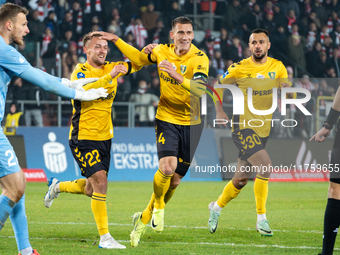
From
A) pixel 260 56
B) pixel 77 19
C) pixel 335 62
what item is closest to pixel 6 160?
pixel 260 56

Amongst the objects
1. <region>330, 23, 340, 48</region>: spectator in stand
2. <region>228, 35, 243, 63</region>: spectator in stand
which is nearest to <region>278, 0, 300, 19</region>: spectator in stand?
<region>330, 23, 340, 48</region>: spectator in stand

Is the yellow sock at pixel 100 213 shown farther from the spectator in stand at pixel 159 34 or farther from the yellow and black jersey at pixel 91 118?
the spectator in stand at pixel 159 34

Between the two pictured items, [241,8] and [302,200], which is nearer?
[302,200]

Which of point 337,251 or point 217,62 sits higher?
point 217,62

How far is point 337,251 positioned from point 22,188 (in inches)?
129

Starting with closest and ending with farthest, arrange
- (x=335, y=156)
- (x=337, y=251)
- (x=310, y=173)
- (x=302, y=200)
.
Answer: (x=335, y=156)
(x=337, y=251)
(x=302, y=200)
(x=310, y=173)

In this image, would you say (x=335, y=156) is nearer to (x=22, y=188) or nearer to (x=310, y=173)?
(x=22, y=188)

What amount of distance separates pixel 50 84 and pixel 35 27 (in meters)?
13.2

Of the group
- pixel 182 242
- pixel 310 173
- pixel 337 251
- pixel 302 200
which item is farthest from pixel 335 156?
pixel 310 173

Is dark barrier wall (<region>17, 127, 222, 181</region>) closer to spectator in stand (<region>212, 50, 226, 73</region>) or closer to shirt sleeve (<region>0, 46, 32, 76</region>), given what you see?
spectator in stand (<region>212, 50, 226, 73</region>)

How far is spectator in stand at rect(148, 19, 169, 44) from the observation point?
57.7ft

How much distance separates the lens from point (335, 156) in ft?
14.7

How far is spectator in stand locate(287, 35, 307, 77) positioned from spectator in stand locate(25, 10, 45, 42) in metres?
8.85

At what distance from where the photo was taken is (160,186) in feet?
20.1
